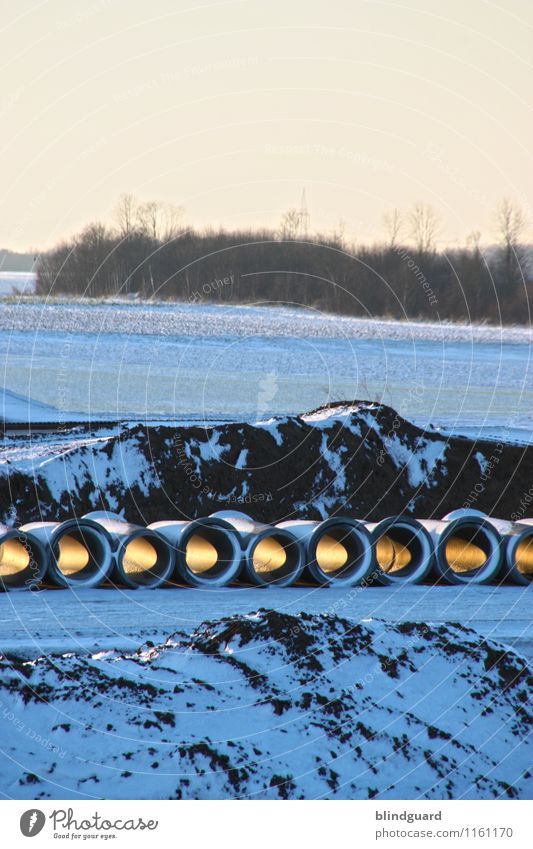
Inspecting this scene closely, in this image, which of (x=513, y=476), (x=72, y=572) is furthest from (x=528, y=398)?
(x=72, y=572)

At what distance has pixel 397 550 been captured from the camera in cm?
1628

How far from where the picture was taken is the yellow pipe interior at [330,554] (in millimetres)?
15953

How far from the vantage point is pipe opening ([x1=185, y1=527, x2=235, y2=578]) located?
1512 cm

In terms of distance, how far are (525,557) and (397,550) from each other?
7.00 ft

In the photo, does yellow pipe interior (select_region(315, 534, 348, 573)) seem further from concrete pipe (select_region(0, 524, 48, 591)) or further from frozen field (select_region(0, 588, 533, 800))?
frozen field (select_region(0, 588, 533, 800))

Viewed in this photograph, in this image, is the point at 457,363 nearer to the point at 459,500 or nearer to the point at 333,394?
the point at 333,394

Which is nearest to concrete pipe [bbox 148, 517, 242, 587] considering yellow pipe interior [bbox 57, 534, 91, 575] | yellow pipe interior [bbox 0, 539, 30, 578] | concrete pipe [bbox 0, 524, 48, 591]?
yellow pipe interior [bbox 57, 534, 91, 575]

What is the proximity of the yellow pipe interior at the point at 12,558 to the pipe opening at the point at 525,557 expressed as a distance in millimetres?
7861
